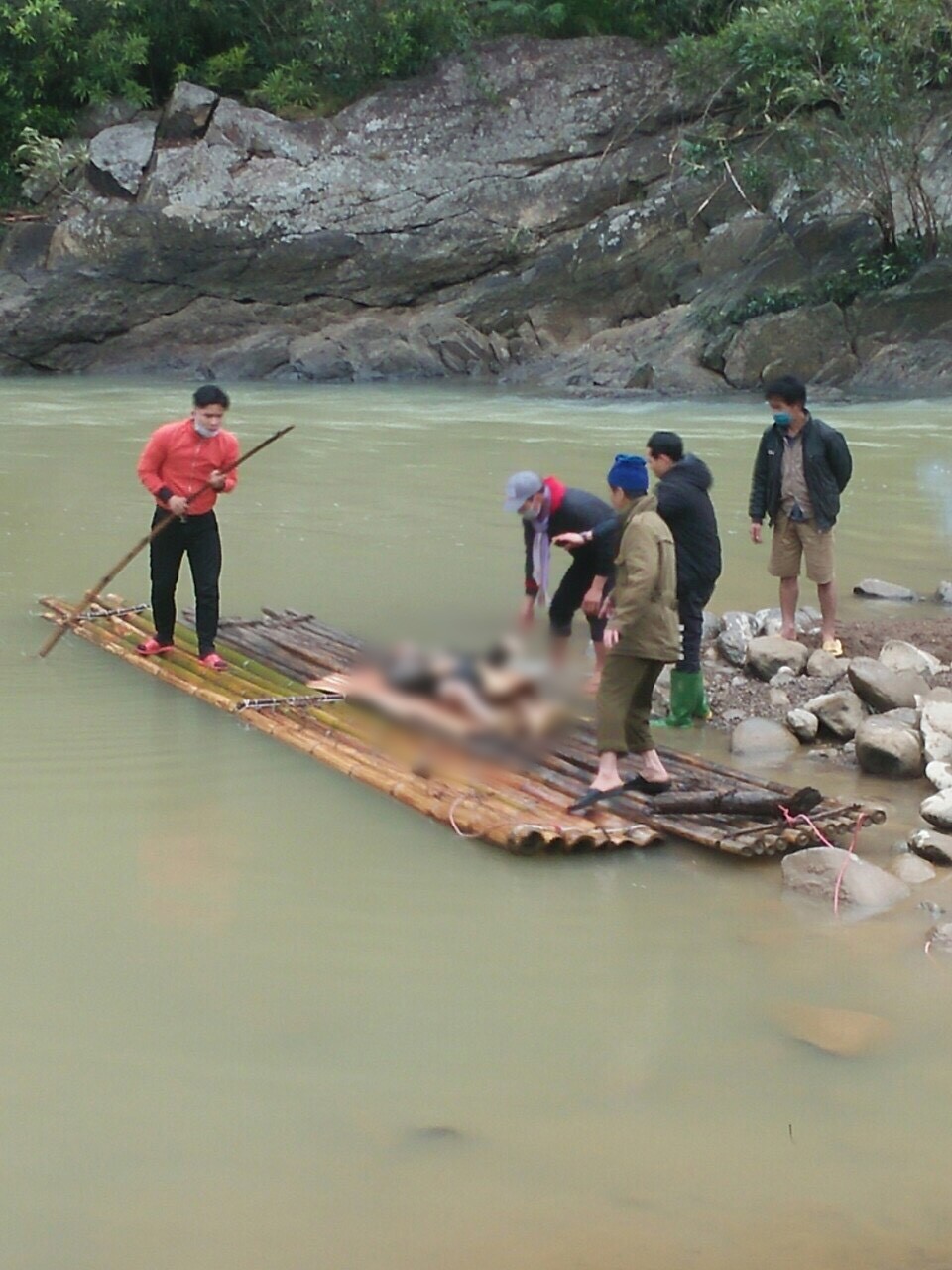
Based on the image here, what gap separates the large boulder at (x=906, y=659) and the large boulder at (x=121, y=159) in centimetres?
2211

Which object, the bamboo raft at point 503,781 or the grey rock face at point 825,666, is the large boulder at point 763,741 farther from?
the grey rock face at point 825,666

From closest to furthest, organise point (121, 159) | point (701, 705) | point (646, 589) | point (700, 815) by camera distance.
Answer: point (646, 589) → point (700, 815) → point (701, 705) → point (121, 159)

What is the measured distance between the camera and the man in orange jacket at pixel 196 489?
758 cm

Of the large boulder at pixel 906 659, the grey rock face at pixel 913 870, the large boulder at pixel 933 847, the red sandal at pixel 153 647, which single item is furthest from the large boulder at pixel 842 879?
the red sandal at pixel 153 647

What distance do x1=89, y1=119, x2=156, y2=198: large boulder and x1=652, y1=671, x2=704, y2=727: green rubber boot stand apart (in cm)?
2227

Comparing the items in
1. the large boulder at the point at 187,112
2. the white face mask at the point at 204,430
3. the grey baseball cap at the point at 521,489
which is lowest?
the grey baseball cap at the point at 521,489

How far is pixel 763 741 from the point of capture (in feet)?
22.4

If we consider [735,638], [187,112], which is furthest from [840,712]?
[187,112]

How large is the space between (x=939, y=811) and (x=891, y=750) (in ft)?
2.30

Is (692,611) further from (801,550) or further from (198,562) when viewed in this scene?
(198,562)

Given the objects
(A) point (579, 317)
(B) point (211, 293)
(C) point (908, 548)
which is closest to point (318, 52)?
(B) point (211, 293)

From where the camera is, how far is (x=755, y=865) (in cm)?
553

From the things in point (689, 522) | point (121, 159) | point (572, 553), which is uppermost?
point (121, 159)

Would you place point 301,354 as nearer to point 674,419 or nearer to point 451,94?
point 451,94
